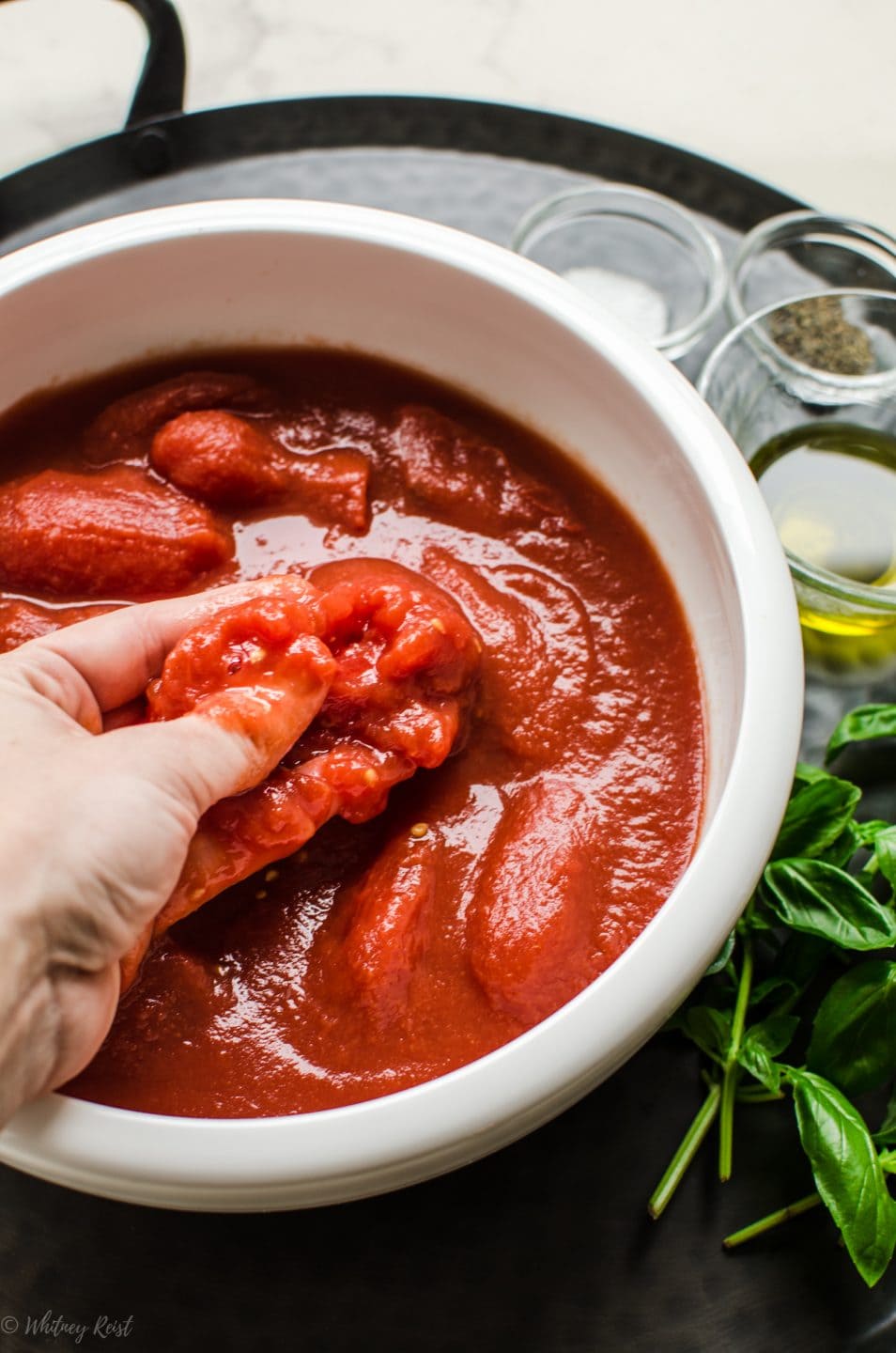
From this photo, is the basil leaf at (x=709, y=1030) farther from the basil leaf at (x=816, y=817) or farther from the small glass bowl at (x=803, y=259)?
the small glass bowl at (x=803, y=259)

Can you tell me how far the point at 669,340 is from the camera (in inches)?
80.6

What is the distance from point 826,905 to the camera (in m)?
1.57

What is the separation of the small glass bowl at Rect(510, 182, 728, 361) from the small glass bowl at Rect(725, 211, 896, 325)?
0.17ft

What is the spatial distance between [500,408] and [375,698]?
0.50 meters

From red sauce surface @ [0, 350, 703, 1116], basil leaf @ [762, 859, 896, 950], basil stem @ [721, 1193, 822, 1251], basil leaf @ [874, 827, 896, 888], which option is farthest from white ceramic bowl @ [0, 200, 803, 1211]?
basil stem @ [721, 1193, 822, 1251]

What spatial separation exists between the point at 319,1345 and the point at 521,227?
165 cm

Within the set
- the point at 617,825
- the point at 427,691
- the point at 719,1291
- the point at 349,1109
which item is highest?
the point at 427,691

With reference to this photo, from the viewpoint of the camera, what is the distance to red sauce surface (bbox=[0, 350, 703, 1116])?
1437mm

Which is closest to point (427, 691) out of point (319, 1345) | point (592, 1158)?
point (592, 1158)

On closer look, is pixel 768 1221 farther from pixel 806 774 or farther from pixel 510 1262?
pixel 806 774

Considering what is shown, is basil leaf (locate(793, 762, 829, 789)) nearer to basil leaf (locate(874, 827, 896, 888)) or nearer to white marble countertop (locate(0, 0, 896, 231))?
basil leaf (locate(874, 827, 896, 888))

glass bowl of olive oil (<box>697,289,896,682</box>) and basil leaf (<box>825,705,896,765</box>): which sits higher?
glass bowl of olive oil (<box>697,289,896,682</box>)

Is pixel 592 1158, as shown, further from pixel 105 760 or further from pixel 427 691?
pixel 105 760

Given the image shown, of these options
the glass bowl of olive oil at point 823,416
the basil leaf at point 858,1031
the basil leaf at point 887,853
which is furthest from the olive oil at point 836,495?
the basil leaf at point 858,1031
